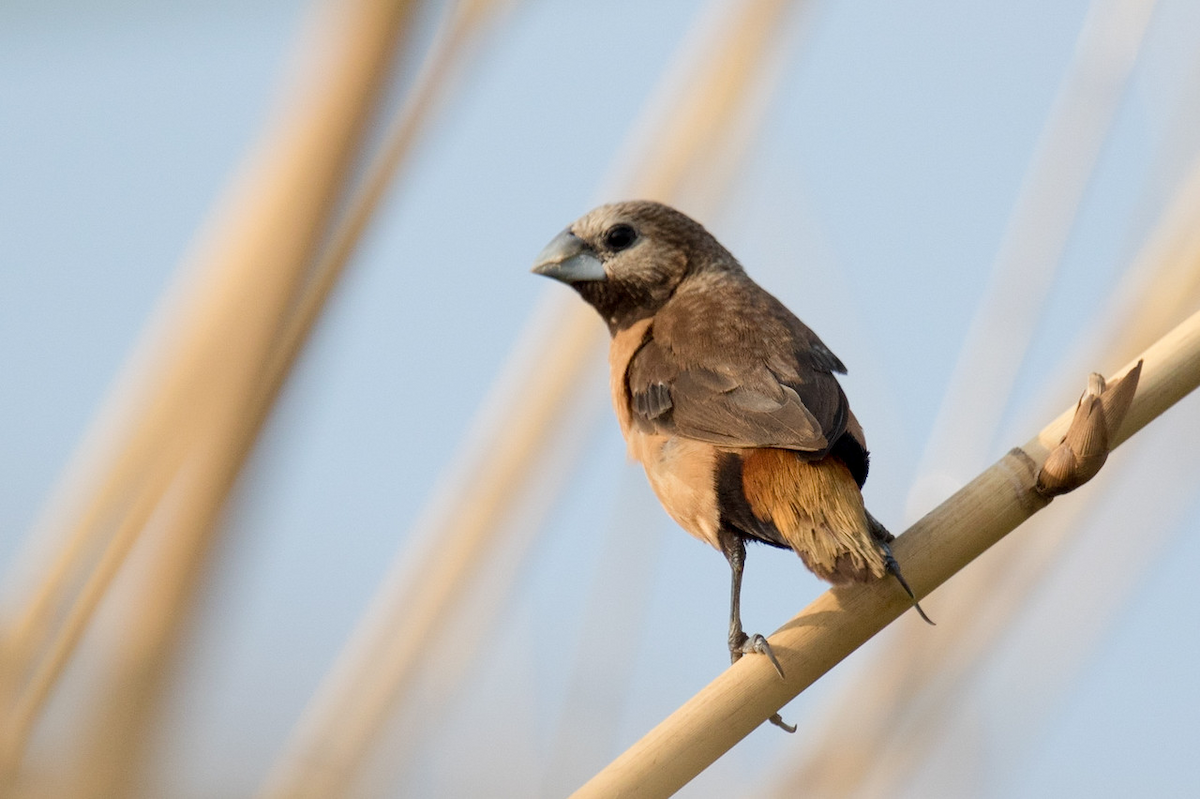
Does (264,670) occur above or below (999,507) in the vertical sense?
below

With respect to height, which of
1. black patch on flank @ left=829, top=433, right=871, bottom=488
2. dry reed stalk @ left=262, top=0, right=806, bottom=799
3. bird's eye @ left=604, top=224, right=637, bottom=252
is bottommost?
dry reed stalk @ left=262, top=0, right=806, bottom=799

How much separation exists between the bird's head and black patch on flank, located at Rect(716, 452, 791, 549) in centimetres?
62

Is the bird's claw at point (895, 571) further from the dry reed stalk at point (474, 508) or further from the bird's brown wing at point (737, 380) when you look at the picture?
the dry reed stalk at point (474, 508)

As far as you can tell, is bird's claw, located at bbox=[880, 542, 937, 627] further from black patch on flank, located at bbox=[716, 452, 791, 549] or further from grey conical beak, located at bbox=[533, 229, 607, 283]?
grey conical beak, located at bbox=[533, 229, 607, 283]

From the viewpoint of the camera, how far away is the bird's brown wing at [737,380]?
5.69 ft

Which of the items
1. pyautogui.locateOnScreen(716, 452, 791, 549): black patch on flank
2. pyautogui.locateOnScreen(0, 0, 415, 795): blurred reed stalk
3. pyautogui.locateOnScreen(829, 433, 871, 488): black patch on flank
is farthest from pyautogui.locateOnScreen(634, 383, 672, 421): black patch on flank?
pyautogui.locateOnScreen(0, 0, 415, 795): blurred reed stalk

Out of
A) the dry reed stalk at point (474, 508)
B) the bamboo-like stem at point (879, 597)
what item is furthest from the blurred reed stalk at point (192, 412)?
the bamboo-like stem at point (879, 597)

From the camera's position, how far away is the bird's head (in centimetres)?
236

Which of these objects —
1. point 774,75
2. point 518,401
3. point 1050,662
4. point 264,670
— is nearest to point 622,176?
point 774,75

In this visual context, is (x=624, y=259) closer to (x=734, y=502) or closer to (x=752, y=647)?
(x=734, y=502)

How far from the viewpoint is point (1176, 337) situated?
1.44 m

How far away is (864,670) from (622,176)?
120 cm

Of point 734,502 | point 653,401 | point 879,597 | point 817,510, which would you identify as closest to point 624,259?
point 653,401

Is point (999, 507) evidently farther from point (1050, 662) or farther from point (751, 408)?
point (1050, 662)
